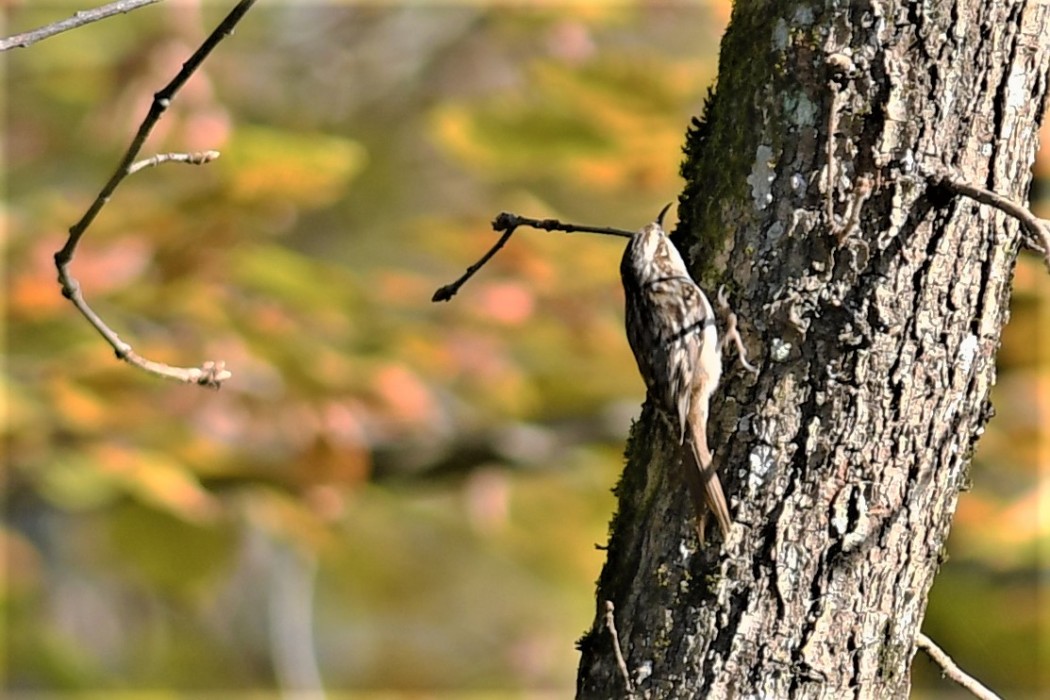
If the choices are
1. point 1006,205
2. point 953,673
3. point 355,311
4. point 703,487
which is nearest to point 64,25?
point 703,487

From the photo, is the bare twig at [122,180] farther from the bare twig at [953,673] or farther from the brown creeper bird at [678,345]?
the bare twig at [953,673]

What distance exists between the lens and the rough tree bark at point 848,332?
1475 millimetres

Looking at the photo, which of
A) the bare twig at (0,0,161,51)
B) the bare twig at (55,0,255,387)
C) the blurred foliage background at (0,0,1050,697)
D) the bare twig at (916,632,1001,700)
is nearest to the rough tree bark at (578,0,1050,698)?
Result: the bare twig at (916,632,1001,700)

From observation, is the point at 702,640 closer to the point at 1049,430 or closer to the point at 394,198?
the point at 1049,430

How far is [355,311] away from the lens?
172 inches

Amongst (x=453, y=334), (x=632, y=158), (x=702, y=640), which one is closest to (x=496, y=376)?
(x=453, y=334)

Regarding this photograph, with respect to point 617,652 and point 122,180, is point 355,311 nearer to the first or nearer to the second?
point 122,180

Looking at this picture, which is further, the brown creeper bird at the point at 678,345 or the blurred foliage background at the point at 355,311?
the blurred foliage background at the point at 355,311

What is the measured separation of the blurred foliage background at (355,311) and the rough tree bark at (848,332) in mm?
2028

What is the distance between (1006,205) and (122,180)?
1147mm

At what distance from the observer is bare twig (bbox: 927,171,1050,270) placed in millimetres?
1359

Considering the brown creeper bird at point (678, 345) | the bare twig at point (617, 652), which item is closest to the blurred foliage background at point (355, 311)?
the brown creeper bird at point (678, 345)

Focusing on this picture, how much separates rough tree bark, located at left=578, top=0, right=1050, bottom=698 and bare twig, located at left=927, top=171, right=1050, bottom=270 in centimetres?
2

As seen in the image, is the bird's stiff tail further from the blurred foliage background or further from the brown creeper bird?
the blurred foliage background
